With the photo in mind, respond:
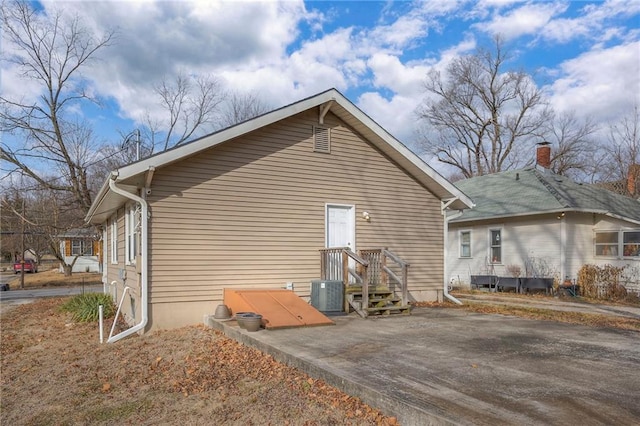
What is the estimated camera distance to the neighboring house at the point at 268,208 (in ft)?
28.4

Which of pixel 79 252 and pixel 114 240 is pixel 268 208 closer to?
pixel 114 240

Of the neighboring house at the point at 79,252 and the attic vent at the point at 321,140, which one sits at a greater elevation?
the attic vent at the point at 321,140

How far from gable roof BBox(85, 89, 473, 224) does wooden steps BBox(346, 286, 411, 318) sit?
3.35m

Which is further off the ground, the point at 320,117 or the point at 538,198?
the point at 320,117

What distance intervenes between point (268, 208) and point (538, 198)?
1160 centimetres

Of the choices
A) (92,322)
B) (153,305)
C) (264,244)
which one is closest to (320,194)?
(264,244)

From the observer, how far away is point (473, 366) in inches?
213

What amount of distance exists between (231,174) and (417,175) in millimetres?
5054

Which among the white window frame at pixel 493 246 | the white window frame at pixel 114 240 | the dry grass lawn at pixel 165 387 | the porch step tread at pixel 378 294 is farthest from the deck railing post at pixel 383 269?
the white window frame at pixel 493 246

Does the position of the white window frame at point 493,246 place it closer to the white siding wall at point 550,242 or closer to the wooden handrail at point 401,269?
the white siding wall at point 550,242

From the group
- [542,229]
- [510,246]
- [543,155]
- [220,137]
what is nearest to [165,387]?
[220,137]

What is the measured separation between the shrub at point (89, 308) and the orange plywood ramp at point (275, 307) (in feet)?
12.9

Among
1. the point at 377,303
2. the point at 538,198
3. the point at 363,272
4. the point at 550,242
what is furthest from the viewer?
the point at 538,198

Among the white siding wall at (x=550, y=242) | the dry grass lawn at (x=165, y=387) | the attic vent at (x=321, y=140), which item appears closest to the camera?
the dry grass lawn at (x=165, y=387)
